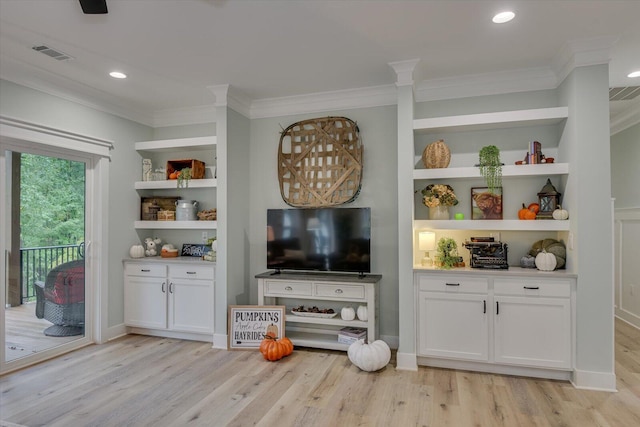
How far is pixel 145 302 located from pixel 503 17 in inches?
171

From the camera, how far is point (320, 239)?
12.8 feet

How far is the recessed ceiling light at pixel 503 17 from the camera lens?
2547mm

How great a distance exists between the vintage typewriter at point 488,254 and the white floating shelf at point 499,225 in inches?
6.1

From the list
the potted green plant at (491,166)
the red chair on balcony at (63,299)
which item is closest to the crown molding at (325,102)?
the potted green plant at (491,166)

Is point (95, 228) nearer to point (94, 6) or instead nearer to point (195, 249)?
point (195, 249)

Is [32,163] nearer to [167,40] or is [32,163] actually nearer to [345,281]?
[167,40]

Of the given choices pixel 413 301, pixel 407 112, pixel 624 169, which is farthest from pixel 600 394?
pixel 624 169

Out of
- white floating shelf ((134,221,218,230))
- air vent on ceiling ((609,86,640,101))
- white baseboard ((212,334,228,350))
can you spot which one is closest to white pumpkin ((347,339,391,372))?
white baseboard ((212,334,228,350))

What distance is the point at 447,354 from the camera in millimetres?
3316

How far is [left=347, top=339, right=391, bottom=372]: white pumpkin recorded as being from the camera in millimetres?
3250

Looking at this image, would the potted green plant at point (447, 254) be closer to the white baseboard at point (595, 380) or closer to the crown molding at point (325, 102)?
the white baseboard at point (595, 380)

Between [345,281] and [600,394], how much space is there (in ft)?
7.05

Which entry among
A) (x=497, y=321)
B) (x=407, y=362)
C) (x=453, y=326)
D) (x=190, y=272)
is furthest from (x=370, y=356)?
(x=190, y=272)

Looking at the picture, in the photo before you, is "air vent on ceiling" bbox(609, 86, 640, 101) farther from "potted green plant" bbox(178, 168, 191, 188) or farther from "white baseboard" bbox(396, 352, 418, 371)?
"potted green plant" bbox(178, 168, 191, 188)
